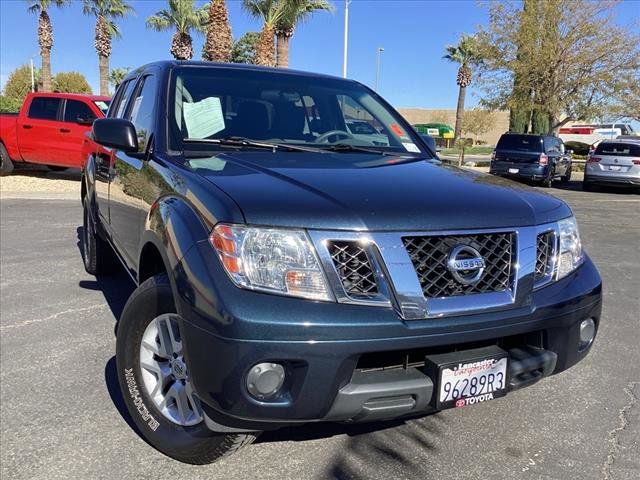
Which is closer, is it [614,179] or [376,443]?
[376,443]

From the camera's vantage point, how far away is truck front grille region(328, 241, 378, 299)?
2.08 m

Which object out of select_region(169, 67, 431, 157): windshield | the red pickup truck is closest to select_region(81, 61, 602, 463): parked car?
select_region(169, 67, 431, 157): windshield

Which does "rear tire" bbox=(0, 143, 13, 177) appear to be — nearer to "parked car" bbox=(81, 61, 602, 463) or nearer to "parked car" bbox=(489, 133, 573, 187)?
"parked car" bbox=(81, 61, 602, 463)

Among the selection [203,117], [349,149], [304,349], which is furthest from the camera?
[349,149]

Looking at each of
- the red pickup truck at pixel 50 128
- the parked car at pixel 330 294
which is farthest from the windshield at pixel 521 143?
the parked car at pixel 330 294

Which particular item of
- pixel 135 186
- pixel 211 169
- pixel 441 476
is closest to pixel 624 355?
pixel 441 476

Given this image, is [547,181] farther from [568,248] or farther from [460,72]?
[460,72]

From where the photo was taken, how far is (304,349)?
1973mm

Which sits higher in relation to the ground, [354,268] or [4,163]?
[354,268]

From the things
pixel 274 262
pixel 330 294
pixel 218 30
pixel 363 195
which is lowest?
pixel 330 294

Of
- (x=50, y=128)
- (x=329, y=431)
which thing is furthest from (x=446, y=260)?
(x=50, y=128)

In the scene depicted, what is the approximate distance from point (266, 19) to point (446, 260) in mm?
20928

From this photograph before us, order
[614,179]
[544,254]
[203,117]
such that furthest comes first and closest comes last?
1. [614,179]
2. [203,117]
3. [544,254]

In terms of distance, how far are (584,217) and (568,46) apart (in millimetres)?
15246
